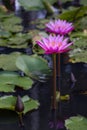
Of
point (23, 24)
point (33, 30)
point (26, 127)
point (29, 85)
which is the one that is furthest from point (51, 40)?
point (23, 24)

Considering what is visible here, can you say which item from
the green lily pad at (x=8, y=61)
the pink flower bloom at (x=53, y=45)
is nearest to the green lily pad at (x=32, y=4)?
the green lily pad at (x=8, y=61)

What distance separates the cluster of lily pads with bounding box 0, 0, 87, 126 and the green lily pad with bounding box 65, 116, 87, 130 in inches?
7.6

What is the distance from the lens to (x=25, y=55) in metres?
1.89

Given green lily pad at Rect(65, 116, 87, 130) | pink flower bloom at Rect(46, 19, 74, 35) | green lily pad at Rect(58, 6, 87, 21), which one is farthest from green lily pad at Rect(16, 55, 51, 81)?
green lily pad at Rect(58, 6, 87, 21)

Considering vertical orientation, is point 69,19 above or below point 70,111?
above

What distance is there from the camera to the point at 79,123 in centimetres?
135

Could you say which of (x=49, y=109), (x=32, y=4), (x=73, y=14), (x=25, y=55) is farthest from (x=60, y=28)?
(x=32, y=4)

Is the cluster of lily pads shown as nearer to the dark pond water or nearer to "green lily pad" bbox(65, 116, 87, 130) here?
the dark pond water

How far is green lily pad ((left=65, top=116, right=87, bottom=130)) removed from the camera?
1316mm

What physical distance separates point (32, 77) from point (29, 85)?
9cm

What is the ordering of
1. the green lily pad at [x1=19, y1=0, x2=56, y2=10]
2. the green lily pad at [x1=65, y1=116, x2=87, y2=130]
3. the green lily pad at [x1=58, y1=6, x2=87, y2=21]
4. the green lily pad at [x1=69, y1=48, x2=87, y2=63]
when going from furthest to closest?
the green lily pad at [x1=19, y1=0, x2=56, y2=10], the green lily pad at [x1=58, y1=6, x2=87, y2=21], the green lily pad at [x1=69, y1=48, x2=87, y2=63], the green lily pad at [x1=65, y1=116, x2=87, y2=130]

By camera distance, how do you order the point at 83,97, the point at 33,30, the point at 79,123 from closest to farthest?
1. the point at 79,123
2. the point at 83,97
3. the point at 33,30

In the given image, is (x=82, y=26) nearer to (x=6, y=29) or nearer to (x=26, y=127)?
(x=6, y=29)

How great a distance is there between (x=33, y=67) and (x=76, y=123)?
574 millimetres
